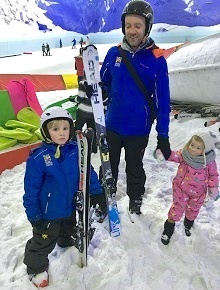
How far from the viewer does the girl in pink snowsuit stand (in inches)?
74.2

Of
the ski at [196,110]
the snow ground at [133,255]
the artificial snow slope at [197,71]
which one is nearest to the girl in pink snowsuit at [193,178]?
the snow ground at [133,255]

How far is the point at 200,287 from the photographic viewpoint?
5.83ft

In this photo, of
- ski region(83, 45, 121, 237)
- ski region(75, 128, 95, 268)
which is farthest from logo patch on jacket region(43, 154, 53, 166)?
ski region(83, 45, 121, 237)

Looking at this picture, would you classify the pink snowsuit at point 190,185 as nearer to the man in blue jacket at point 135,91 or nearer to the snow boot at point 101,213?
the man in blue jacket at point 135,91

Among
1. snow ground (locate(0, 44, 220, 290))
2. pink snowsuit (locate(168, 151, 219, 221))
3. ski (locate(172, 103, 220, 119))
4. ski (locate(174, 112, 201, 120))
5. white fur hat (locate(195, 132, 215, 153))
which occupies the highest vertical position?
white fur hat (locate(195, 132, 215, 153))

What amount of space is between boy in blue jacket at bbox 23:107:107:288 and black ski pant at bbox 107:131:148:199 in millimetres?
584

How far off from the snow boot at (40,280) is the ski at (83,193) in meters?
0.22

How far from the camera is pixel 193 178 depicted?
1946 millimetres

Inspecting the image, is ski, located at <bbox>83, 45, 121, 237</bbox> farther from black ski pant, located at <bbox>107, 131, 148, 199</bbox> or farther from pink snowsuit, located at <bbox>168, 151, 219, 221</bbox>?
pink snowsuit, located at <bbox>168, 151, 219, 221</bbox>

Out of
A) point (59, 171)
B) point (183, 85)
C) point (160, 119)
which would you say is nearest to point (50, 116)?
point (59, 171)

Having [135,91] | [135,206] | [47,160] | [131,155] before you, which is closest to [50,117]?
[47,160]

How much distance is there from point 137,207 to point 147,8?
4.88ft

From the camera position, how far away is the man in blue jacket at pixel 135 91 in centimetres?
195

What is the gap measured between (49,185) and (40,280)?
23.7 inches
